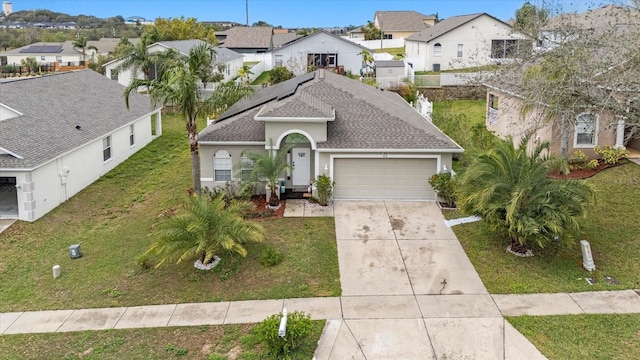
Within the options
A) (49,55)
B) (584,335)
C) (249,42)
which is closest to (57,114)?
(584,335)

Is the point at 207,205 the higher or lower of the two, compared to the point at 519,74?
lower

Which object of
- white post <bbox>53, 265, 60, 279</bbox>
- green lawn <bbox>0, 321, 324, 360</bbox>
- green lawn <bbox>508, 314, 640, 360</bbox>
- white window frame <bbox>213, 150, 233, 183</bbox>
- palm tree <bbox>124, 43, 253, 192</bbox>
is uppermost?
palm tree <bbox>124, 43, 253, 192</bbox>

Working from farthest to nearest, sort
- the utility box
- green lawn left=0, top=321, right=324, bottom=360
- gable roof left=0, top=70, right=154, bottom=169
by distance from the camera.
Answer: gable roof left=0, top=70, right=154, bottom=169, the utility box, green lawn left=0, top=321, right=324, bottom=360

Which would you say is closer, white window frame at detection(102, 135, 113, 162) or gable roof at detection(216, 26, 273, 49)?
white window frame at detection(102, 135, 113, 162)

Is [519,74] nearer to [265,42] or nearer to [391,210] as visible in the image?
[391,210]

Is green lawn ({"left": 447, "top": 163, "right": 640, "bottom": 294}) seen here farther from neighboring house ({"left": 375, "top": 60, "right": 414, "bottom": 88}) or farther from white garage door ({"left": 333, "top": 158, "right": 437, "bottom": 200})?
neighboring house ({"left": 375, "top": 60, "right": 414, "bottom": 88})

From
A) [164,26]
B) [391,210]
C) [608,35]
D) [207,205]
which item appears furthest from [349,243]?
[164,26]

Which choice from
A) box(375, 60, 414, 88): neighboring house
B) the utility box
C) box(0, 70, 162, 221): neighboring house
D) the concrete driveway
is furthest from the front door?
box(375, 60, 414, 88): neighboring house

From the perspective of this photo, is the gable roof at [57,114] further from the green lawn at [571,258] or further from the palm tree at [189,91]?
the green lawn at [571,258]
